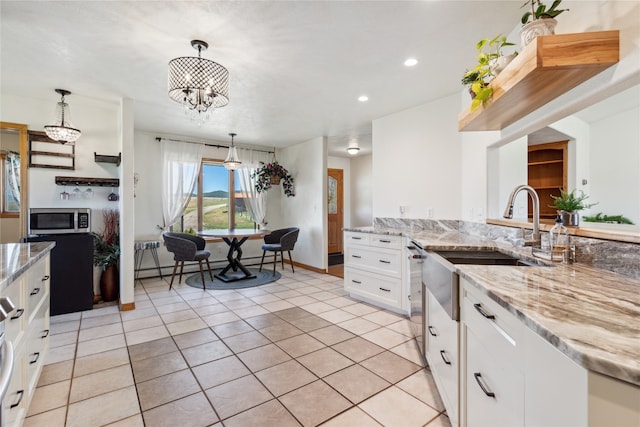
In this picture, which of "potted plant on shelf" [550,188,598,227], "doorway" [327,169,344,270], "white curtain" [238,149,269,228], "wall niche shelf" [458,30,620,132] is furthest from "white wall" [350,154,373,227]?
"wall niche shelf" [458,30,620,132]

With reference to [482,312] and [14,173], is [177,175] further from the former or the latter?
[482,312]

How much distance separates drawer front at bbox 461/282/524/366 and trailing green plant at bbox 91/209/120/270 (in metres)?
3.97

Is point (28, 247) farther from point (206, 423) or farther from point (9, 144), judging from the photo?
point (9, 144)

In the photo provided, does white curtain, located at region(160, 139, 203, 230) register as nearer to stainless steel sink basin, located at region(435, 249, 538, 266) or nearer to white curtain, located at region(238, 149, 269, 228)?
white curtain, located at region(238, 149, 269, 228)

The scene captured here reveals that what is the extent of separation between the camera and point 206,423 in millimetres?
1572

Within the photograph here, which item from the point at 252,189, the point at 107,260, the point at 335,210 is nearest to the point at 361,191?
the point at 335,210

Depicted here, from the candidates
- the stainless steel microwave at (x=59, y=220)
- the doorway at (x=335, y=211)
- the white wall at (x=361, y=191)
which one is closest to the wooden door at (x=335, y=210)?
the doorway at (x=335, y=211)

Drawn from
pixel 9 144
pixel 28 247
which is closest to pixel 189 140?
pixel 9 144

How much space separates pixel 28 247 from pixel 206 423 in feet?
5.94

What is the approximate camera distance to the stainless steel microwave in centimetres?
309

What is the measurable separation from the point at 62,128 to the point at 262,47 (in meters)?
2.48

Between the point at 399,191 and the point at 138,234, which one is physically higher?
the point at 399,191

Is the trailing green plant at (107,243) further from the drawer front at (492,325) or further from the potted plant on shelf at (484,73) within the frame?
the potted plant on shelf at (484,73)

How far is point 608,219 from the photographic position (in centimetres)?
176
